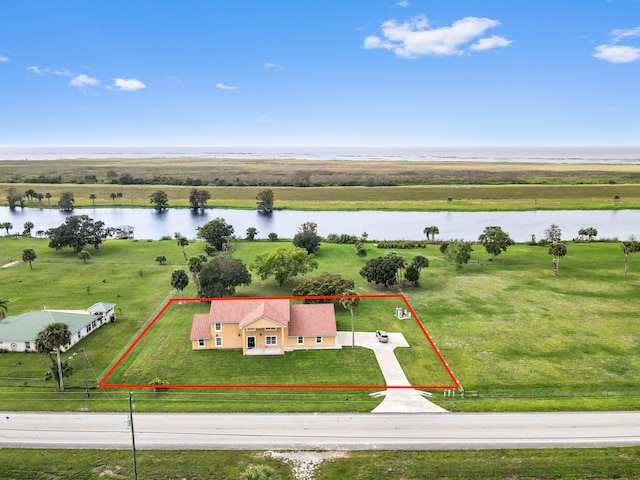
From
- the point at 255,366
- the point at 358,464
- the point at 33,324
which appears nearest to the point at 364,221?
the point at 255,366

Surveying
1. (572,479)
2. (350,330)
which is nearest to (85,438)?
(350,330)

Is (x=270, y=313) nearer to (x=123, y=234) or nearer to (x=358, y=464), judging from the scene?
(x=358, y=464)

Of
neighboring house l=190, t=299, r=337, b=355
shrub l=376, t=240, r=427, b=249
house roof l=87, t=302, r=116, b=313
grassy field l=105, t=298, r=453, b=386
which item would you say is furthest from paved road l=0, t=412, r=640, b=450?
shrub l=376, t=240, r=427, b=249

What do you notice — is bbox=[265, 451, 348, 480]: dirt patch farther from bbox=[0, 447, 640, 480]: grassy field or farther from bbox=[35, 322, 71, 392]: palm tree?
bbox=[35, 322, 71, 392]: palm tree

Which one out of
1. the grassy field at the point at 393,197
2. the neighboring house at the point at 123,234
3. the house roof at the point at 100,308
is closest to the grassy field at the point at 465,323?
the house roof at the point at 100,308

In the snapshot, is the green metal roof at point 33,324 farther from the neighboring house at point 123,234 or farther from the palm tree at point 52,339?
the neighboring house at point 123,234

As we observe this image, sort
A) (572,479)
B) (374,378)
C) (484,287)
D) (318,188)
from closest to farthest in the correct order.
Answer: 1. (572,479)
2. (374,378)
3. (484,287)
4. (318,188)

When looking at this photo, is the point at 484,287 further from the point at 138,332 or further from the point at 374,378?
the point at 138,332
